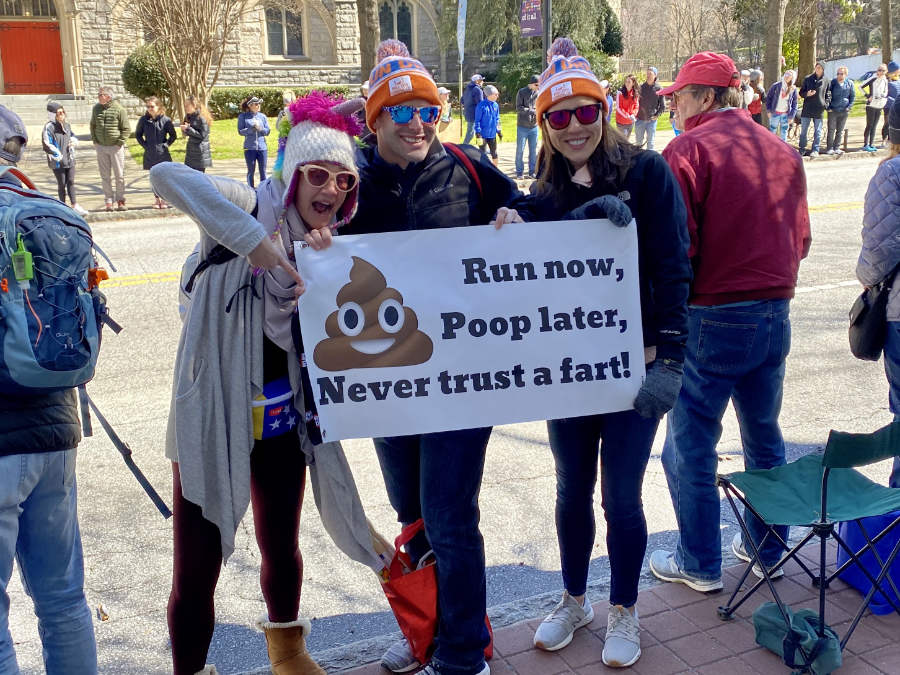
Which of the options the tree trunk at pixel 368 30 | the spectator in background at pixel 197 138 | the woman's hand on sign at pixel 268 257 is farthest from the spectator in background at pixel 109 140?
the woman's hand on sign at pixel 268 257

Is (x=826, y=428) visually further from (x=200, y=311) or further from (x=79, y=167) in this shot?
(x=79, y=167)

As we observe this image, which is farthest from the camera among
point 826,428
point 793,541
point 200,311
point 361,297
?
point 826,428

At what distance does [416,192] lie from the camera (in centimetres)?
304

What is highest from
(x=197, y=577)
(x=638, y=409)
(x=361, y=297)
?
(x=361, y=297)

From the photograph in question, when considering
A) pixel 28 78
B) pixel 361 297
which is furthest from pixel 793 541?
pixel 28 78

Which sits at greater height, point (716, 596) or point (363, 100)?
point (363, 100)

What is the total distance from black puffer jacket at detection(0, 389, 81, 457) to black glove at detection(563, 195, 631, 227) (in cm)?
176

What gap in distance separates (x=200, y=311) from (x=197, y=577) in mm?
867

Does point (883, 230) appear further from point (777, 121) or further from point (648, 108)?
point (777, 121)

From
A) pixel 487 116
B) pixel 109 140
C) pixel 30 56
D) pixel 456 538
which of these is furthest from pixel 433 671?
pixel 30 56

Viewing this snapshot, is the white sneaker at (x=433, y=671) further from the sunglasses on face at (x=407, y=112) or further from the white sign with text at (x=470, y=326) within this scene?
the sunglasses on face at (x=407, y=112)

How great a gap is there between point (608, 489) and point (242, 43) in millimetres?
33315

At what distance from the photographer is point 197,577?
2.92m

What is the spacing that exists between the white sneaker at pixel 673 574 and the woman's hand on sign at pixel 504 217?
1.69 meters
